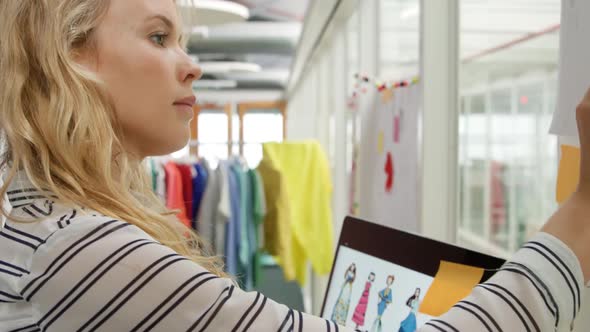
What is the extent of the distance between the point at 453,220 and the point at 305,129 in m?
5.17

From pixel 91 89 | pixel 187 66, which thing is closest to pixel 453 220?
pixel 187 66

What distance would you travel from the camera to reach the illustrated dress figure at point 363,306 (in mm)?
822

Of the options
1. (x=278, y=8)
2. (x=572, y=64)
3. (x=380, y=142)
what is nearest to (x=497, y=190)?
(x=278, y=8)

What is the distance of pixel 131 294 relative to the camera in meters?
0.55

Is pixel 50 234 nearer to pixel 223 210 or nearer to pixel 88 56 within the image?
pixel 88 56

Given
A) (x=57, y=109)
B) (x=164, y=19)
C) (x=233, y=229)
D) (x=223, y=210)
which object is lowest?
(x=233, y=229)

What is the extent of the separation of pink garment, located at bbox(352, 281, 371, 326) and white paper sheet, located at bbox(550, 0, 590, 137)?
32 centimetres

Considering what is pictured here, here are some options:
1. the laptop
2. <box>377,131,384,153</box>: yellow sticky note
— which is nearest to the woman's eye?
the laptop

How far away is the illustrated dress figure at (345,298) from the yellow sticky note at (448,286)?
0.59ft

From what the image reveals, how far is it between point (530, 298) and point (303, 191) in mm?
3107

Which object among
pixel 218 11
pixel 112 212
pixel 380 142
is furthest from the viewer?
pixel 218 11

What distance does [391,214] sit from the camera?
175 cm

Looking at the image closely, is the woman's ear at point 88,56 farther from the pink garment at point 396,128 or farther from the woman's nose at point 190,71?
the pink garment at point 396,128

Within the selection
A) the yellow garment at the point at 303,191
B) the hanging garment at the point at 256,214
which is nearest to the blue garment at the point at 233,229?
the hanging garment at the point at 256,214
